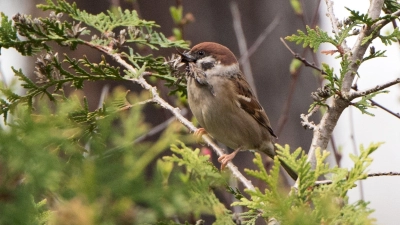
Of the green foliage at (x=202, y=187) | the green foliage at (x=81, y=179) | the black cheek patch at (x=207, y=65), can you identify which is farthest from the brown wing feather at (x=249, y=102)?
the green foliage at (x=81, y=179)

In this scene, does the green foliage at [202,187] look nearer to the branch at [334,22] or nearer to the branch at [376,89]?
the branch at [376,89]

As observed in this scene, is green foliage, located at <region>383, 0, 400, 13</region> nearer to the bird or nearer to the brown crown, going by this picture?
the bird

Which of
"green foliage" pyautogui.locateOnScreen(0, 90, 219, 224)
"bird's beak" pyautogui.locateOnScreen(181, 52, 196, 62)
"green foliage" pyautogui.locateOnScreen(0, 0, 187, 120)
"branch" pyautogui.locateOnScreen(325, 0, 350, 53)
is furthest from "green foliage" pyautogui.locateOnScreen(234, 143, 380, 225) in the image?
"bird's beak" pyautogui.locateOnScreen(181, 52, 196, 62)

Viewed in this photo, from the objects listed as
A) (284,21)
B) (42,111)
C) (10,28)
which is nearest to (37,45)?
(10,28)

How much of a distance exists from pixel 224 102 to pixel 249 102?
301 millimetres

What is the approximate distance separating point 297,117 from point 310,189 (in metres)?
3.88

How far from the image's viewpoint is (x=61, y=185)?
90 cm

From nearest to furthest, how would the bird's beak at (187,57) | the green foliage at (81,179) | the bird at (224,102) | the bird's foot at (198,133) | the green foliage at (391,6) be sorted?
the green foliage at (81,179) < the green foliage at (391,6) < the bird's foot at (198,133) < the bird's beak at (187,57) < the bird at (224,102)

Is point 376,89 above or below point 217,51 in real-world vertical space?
below

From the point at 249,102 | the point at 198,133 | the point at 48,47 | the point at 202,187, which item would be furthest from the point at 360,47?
the point at 249,102

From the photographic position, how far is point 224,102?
11.0 ft

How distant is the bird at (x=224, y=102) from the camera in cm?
314

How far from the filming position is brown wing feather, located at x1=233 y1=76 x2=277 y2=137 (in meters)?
3.51

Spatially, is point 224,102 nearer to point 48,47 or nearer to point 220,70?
point 220,70
